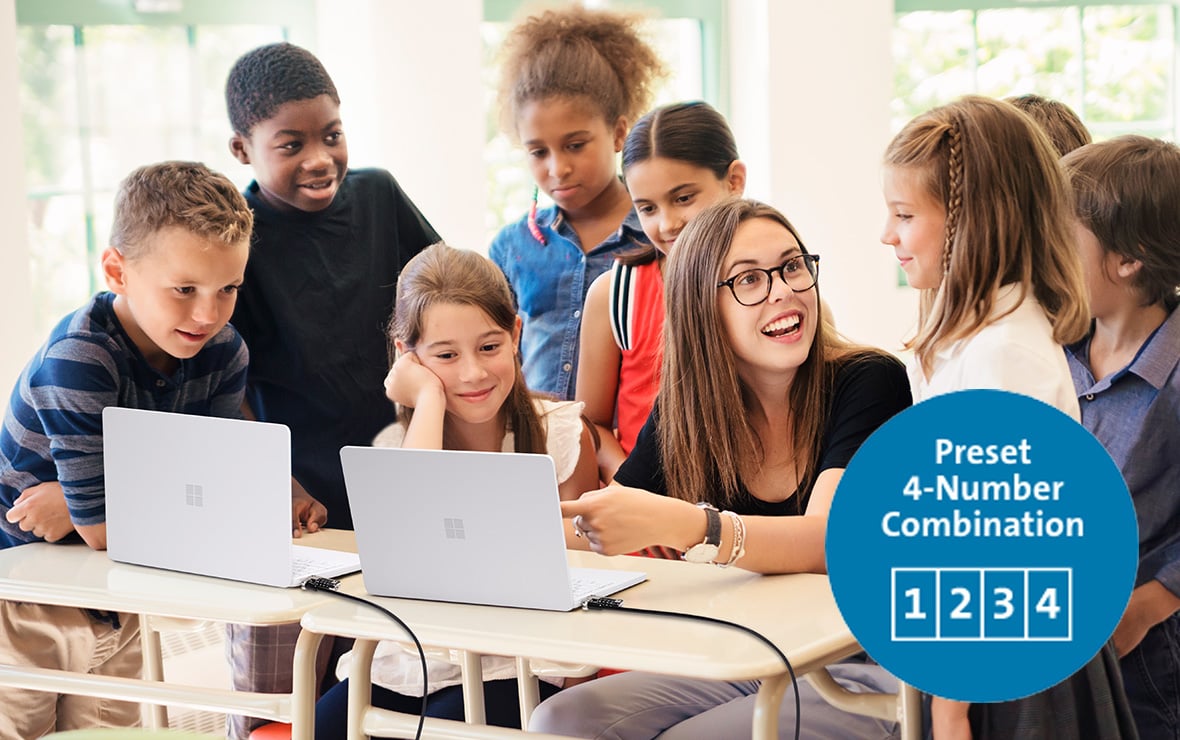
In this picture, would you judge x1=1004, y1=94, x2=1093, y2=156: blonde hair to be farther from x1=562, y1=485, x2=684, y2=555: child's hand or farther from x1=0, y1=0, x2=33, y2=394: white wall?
x1=0, y1=0, x2=33, y2=394: white wall

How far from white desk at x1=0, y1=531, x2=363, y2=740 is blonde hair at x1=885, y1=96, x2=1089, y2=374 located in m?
0.87

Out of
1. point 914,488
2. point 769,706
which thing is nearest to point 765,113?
point 769,706

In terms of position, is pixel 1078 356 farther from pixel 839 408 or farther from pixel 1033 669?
pixel 1033 669

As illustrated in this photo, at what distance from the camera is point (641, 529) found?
1584mm

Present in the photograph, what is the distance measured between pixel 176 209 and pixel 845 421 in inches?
42.5

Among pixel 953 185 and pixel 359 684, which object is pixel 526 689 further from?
pixel 953 185

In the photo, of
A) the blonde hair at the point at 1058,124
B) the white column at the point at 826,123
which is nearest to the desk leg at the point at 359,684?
the blonde hair at the point at 1058,124

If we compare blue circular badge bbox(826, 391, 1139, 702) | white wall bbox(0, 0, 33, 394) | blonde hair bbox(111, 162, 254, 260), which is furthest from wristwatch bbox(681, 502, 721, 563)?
white wall bbox(0, 0, 33, 394)

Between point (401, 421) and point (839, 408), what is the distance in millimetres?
769

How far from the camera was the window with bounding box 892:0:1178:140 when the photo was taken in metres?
5.25

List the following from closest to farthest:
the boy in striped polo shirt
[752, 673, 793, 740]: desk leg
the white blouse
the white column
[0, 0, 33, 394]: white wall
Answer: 1. [752, 673, 793, 740]: desk leg
2. the white blouse
3. the boy in striped polo shirt
4. [0, 0, 33, 394]: white wall
5. the white column

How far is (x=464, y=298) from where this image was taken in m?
2.10

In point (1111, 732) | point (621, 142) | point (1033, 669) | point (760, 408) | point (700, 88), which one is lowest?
point (1111, 732)

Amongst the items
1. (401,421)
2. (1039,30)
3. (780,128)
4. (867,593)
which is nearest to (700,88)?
(780,128)
